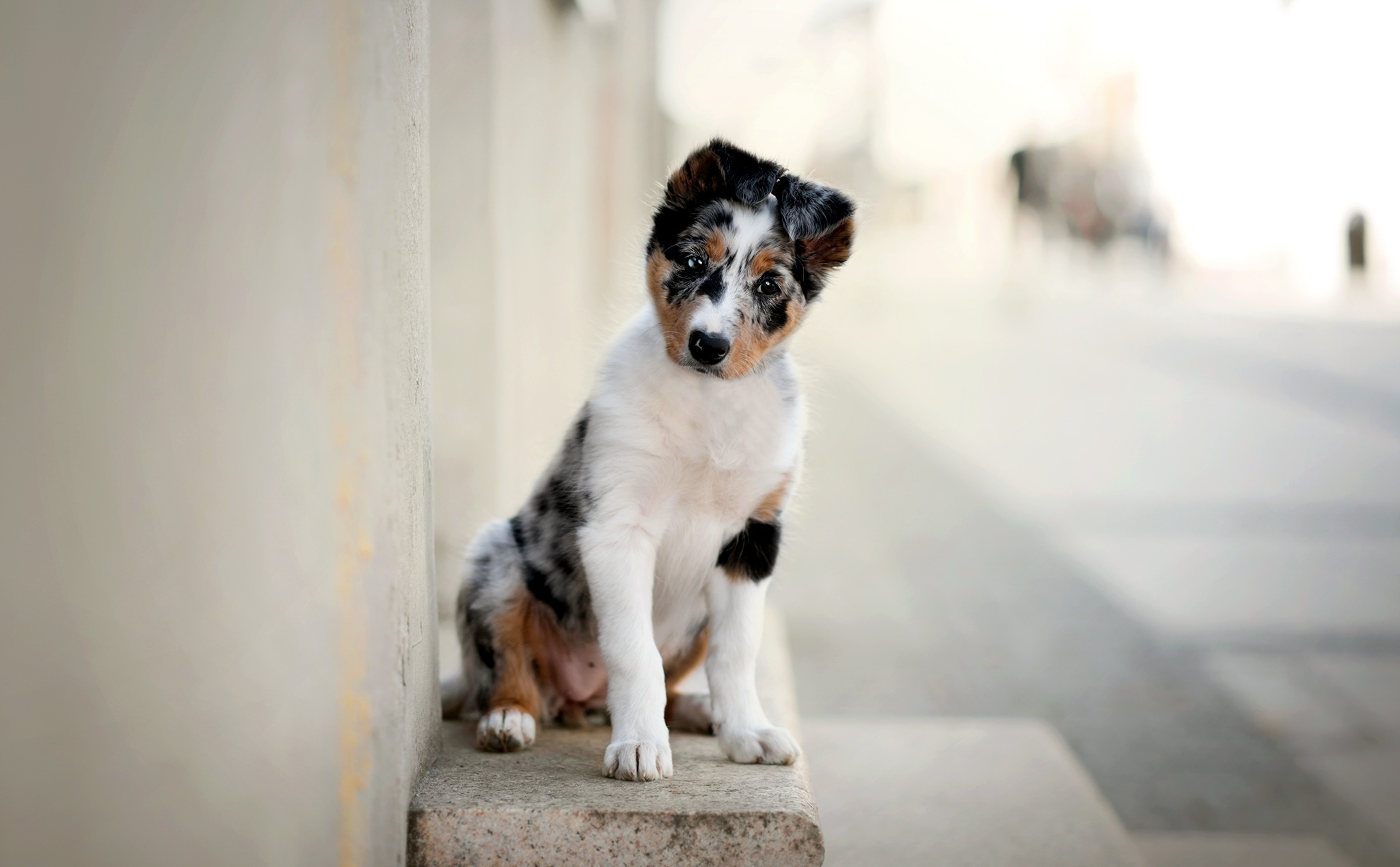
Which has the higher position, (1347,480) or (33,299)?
(33,299)

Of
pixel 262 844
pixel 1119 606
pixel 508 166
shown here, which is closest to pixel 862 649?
pixel 1119 606

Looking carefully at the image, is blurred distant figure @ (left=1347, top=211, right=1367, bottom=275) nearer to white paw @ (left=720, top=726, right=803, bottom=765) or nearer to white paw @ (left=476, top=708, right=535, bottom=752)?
white paw @ (left=720, top=726, right=803, bottom=765)

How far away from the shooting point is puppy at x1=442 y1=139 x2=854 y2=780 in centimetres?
246

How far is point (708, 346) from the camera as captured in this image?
2.39m

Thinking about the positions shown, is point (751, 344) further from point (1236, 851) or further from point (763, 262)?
point (1236, 851)

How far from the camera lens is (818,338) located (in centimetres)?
2073

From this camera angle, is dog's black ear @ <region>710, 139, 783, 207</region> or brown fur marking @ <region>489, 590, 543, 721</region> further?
brown fur marking @ <region>489, 590, 543, 721</region>

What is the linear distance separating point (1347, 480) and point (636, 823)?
896cm

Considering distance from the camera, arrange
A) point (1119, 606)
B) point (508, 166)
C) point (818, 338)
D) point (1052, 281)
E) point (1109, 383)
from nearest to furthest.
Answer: point (508, 166)
point (1119, 606)
point (1109, 383)
point (818, 338)
point (1052, 281)

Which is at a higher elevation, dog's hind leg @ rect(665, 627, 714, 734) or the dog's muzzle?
the dog's muzzle

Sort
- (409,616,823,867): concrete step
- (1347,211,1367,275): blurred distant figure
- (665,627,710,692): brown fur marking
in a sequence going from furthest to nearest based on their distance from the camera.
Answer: (1347,211,1367,275): blurred distant figure < (665,627,710,692): brown fur marking < (409,616,823,867): concrete step

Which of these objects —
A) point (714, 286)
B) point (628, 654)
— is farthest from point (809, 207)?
point (628, 654)

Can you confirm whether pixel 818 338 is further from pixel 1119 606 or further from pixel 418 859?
pixel 418 859

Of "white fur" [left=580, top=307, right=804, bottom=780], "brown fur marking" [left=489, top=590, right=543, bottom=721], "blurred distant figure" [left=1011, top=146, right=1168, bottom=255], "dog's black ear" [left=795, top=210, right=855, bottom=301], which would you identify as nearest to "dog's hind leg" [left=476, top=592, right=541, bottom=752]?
"brown fur marking" [left=489, top=590, right=543, bottom=721]
